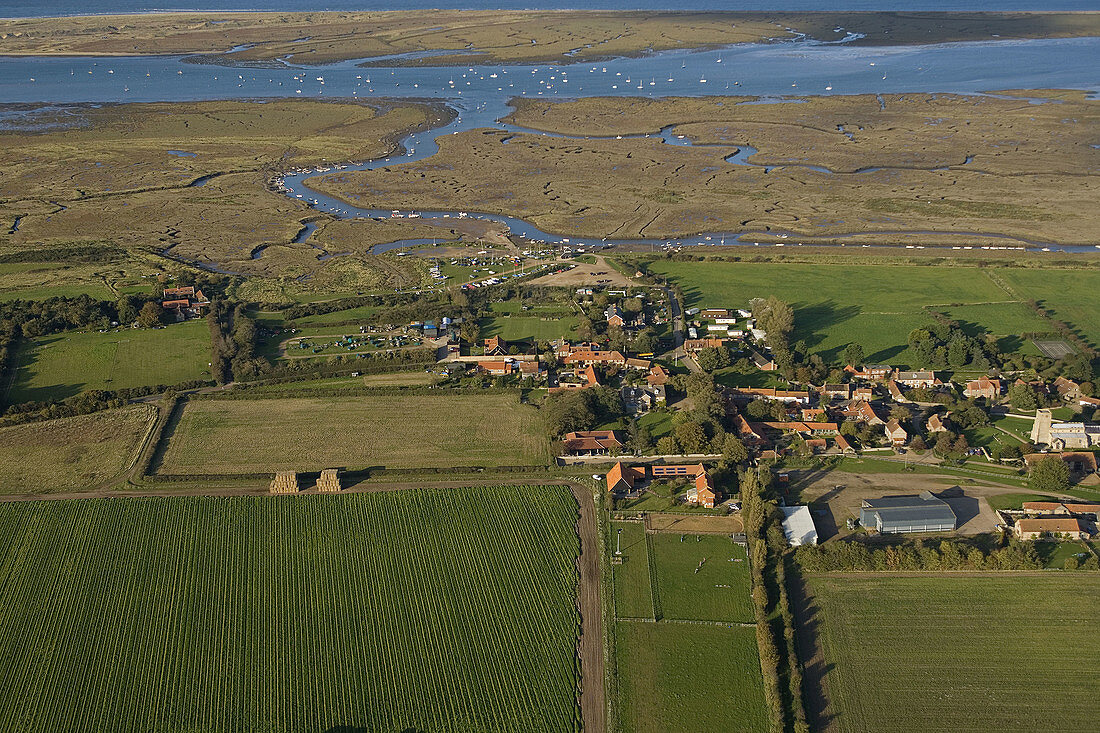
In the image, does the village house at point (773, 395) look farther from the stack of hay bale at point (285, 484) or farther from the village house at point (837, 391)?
the stack of hay bale at point (285, 484)

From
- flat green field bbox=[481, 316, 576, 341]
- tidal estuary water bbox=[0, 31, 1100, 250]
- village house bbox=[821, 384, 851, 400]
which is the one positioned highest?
tidal estuary water bbox=[0, 31, 1100, 250]

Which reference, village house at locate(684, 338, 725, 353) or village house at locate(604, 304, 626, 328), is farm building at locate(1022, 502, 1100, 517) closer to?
village house at locate(684, 338, 725, 353)

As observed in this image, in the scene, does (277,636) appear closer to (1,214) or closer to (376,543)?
(376,543)

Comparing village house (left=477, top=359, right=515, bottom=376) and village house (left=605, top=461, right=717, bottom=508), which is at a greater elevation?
village house (left=605, top=461, right=717, bottom=508)

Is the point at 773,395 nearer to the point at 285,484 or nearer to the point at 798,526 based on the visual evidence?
the point at 798,526

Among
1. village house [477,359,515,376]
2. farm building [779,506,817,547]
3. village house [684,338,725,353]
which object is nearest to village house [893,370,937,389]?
village house [684,338,725,353]

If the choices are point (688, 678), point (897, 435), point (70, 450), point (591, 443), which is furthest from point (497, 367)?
point (688, 678)

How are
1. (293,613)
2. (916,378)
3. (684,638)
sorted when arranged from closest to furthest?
(684,638) → (293,613) → (916,378)
